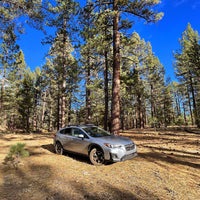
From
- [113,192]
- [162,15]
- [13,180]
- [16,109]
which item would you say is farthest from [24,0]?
[16,109]

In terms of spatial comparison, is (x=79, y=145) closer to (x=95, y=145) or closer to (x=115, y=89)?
(x=95, y=145)

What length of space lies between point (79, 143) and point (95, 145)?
1.04m

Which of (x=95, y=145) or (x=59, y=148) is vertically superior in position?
(x=95, y=145)

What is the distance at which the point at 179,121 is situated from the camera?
27.6 metres

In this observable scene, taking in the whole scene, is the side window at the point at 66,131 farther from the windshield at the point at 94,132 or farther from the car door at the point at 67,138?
the windshield at the point at 94,132

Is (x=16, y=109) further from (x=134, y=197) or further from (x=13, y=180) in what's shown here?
(x=134, y=197)

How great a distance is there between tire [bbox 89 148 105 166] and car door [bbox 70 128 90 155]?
41 cm

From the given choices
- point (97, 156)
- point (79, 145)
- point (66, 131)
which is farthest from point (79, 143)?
point (66, 131)

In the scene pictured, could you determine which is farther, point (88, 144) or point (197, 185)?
point (88, 144)

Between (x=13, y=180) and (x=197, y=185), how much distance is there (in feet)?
18.9

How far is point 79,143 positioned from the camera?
633 centimetres

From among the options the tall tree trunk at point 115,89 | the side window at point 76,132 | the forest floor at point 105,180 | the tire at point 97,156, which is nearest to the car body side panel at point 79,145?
the side window at point 76,132

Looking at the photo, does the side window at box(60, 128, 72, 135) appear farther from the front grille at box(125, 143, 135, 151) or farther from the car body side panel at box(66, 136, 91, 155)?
the front grille at box(125, 143, 135, 151)

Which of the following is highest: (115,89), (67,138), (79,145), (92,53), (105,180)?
(92,53)
